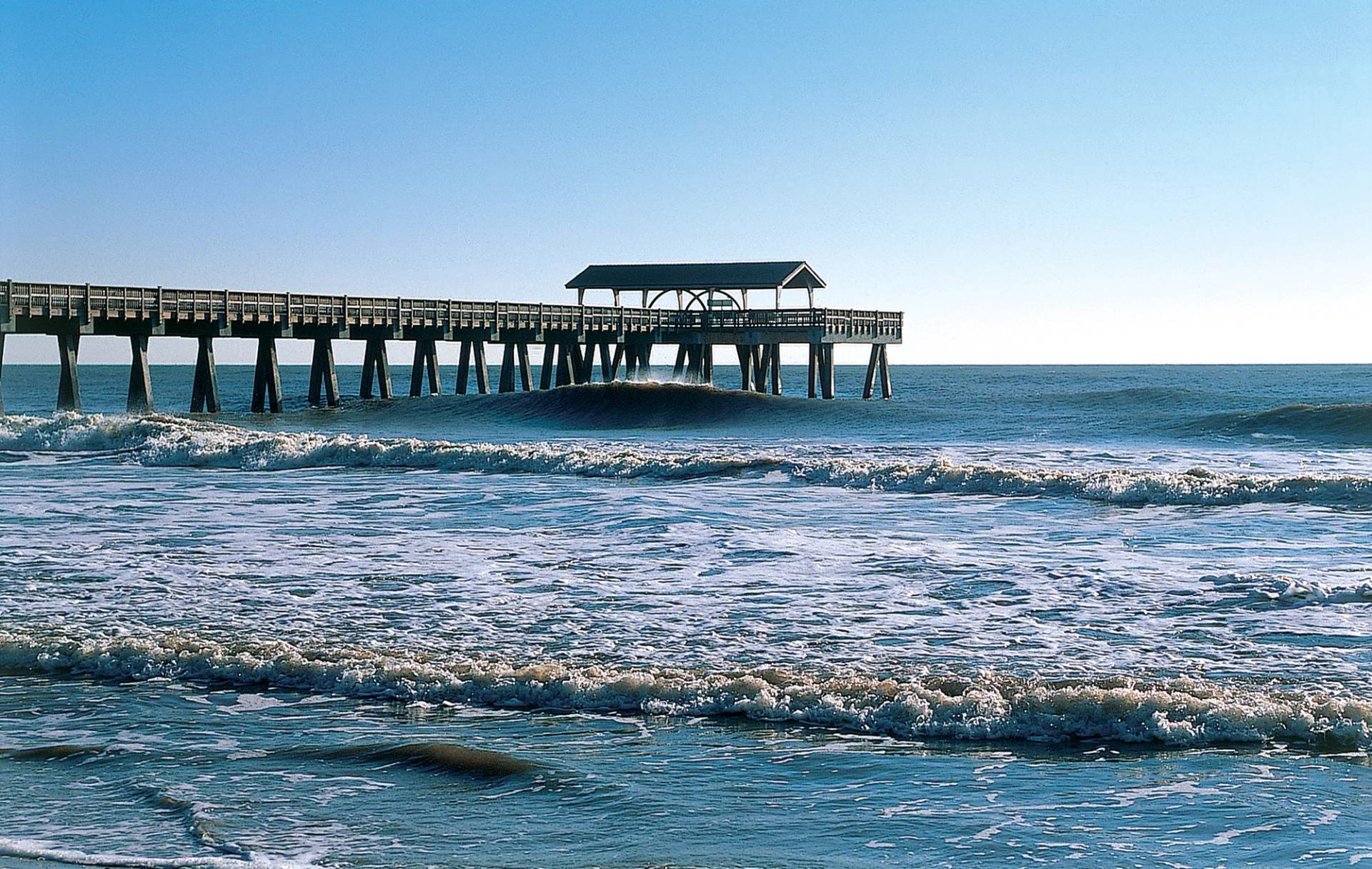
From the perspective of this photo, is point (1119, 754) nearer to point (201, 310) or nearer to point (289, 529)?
point (289, 529)

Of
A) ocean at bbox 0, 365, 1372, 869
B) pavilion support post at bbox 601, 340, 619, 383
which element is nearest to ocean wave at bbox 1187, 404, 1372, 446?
ocean at bbox 0, 365, 1372, 869

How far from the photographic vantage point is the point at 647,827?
17.2ft

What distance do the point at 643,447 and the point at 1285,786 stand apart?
24713 mm

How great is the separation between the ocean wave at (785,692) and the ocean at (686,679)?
0.9 inches

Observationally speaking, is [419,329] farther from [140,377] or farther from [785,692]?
[785,692]

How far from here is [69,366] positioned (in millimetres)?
34906

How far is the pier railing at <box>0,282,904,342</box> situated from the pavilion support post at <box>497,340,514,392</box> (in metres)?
1.33

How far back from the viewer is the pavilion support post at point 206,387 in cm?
3900

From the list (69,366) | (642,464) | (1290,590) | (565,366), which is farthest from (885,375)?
(1290,590)

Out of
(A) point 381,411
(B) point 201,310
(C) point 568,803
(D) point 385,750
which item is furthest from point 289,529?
(A) point 381,411

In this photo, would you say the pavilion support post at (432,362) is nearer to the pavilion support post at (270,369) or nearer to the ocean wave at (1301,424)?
the pavilion support post at (270,369)

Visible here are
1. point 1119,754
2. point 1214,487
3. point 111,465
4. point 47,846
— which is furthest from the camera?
point 111,465

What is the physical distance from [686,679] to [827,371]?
43.3 metres

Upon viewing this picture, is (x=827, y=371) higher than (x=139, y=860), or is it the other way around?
(x=827, y=371)
